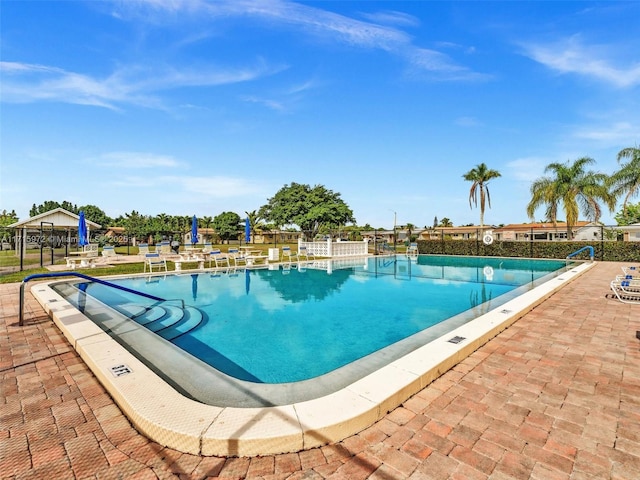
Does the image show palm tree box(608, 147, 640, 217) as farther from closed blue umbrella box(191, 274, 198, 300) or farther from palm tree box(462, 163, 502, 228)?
closed blue umbrella box(191, 274, 198, 300)

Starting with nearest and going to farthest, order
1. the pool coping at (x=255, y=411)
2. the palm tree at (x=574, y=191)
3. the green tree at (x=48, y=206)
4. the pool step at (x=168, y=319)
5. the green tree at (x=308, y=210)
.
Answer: the pool coping at (x=255, y=411), the pool step at (x=168, y=319), the palm tree at (x=574, y=191), the green tree at (x=308, y=210), the green tree at (x=48, y=206)

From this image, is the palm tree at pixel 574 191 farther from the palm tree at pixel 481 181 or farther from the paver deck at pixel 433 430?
the paver deck at pixel 433 430

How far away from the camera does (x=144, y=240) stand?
50.8 m

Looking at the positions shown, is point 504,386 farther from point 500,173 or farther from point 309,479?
point 500,173

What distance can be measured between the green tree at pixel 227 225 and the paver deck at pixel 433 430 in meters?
49.6

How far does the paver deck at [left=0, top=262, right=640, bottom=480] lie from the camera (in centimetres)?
192

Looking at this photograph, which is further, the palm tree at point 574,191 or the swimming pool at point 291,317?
the palm tree at point 574,191

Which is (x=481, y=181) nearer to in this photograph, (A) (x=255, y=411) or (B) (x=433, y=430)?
(B) (x=433, y=430)

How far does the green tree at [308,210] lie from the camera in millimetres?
31250

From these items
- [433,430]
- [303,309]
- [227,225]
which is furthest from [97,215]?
[433,430]

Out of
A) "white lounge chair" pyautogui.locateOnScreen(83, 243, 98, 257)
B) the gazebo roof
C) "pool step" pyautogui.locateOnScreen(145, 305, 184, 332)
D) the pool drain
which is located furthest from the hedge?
the gazebo roof

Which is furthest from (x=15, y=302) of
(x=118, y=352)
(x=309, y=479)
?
(x=309, y=479)

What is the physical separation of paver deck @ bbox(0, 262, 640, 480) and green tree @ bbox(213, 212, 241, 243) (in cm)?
4963

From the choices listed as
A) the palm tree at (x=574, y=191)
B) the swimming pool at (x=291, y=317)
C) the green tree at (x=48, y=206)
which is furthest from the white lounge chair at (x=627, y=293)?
the green tree at (x=48, y=206)
